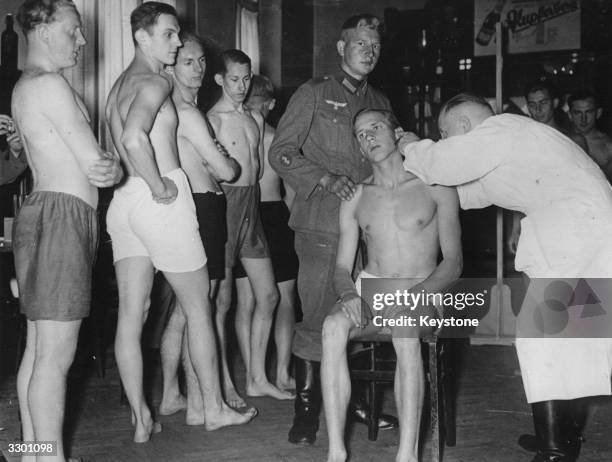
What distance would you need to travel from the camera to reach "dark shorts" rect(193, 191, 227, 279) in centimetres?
312

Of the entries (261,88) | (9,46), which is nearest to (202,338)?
(261,88)

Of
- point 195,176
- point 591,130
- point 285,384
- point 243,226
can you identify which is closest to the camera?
point 195,176

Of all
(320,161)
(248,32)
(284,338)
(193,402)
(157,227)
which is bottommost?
(193,402)

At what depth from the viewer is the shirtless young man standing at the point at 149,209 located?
104 inches

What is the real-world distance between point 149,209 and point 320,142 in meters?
0.86

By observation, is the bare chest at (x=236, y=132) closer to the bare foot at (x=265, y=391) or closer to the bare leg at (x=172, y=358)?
the bare leg at (x=172, y=358)

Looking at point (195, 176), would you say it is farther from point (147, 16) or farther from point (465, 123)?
point (465, 123)

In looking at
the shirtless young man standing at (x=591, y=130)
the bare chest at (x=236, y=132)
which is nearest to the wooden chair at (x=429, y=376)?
the bare chest at (x=236, y=132)

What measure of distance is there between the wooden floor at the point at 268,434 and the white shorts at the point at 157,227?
712 mm

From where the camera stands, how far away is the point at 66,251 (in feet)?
7.43

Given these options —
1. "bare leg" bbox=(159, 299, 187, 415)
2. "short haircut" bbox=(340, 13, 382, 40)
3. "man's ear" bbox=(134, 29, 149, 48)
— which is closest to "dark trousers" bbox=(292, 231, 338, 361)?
"bare leg" bbox=(159, 299, 187, 415)

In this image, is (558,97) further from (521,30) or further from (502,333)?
(502,333)

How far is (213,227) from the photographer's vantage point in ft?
10.4

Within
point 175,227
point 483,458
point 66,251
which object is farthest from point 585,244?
point 66,251
